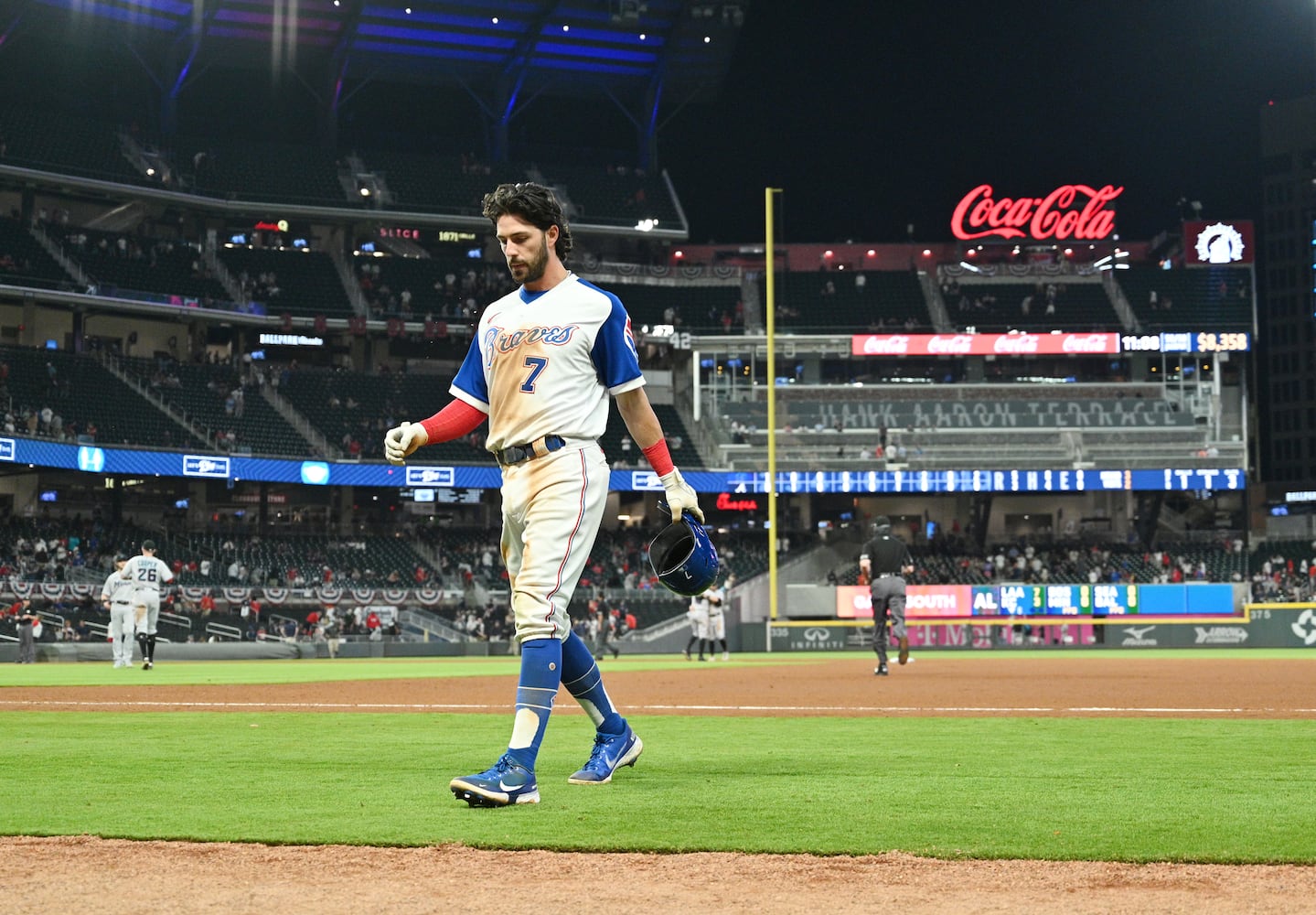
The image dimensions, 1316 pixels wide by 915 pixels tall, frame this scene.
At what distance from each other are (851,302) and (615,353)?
57.7 metres

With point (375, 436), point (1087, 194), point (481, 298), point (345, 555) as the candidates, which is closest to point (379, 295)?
point (481, 298)

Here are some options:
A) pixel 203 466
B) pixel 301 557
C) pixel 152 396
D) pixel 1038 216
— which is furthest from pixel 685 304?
pixel 203 466

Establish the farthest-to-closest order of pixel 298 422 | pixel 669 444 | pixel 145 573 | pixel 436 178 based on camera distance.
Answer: pixel 436 178 → pixel 669 444 → pixel 298 422 → pixel 145 573

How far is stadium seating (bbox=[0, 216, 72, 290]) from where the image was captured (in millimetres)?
47031

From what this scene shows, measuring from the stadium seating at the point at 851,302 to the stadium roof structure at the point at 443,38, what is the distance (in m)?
10.2

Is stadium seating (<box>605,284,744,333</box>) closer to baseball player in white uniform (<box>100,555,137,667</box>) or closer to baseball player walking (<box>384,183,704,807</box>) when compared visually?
baseball player in white uniform (<box>100,555,137,667</box>)

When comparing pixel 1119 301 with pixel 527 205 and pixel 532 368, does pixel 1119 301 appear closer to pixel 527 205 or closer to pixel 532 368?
pixel 527 205

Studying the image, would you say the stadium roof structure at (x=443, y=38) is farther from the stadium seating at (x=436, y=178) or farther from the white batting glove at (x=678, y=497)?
the white batting glove at (x=678, y=497)

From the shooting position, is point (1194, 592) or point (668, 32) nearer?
point (1194, 592)

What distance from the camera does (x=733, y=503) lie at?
5703 centimetres

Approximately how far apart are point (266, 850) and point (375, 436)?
4846 cm

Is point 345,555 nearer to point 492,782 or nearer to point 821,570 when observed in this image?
point 821,570

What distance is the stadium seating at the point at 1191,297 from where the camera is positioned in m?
60.4

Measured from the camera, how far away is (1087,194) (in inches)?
2544
